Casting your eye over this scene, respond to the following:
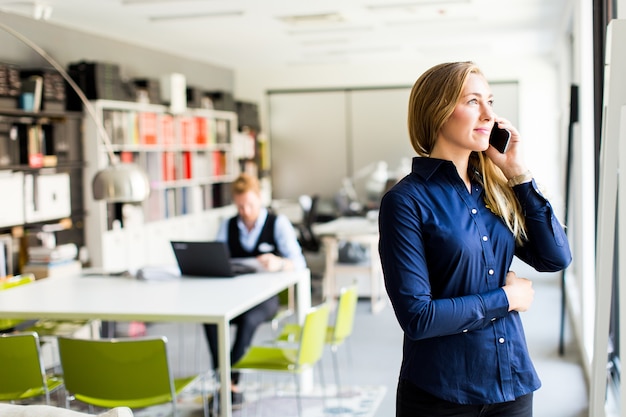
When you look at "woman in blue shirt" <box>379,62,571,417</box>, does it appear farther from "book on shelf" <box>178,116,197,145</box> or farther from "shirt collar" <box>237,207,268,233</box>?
"book on shelf" <box>178,116,197,145</box>

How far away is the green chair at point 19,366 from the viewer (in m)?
3.39

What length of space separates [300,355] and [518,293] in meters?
2.14

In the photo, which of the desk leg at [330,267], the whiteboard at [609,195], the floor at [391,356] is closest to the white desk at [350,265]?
the desk leg at [330,267]

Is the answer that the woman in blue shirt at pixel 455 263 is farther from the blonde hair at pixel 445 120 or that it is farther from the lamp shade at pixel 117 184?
the lamp shade at pixel 117 184

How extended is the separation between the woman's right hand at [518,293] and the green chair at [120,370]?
1729 mm

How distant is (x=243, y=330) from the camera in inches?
179

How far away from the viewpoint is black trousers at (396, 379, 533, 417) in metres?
1.82

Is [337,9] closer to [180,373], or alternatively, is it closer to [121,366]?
[180,373]

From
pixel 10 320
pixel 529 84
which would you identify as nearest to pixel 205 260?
A: pixel 10 320

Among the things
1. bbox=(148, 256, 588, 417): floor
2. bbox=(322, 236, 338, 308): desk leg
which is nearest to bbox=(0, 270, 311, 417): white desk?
bbox=(148, 256, 588, 417): floor

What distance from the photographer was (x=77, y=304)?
3.80 m

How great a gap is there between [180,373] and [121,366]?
215 cm

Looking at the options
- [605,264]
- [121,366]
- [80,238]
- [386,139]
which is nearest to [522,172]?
[605,264]

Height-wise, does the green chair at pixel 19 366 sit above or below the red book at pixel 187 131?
below
